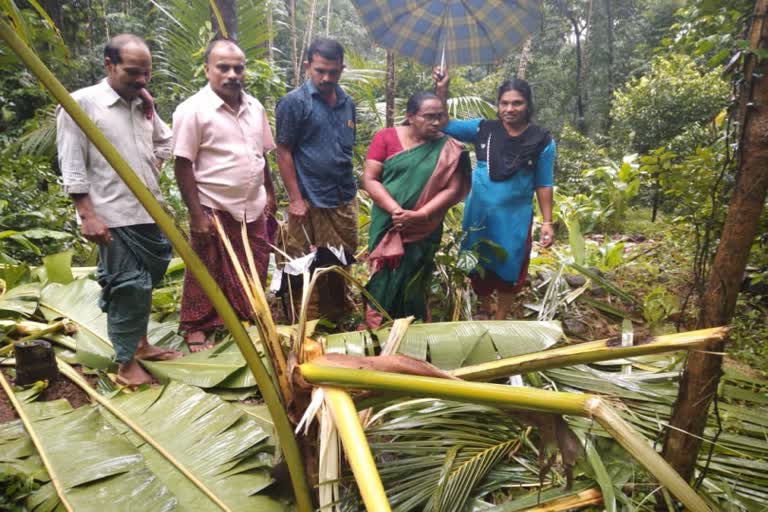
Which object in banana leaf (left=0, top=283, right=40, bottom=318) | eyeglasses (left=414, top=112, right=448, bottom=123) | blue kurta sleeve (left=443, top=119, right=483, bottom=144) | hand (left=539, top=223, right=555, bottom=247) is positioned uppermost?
eyeglasses (left=414, top=112, right=448, bottom=123)

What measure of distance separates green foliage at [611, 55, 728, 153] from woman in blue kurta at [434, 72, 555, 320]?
640 centimetres

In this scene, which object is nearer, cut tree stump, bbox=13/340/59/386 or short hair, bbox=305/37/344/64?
cut tree stump, bbox=13/340/59/386

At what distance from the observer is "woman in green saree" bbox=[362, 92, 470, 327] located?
271cm

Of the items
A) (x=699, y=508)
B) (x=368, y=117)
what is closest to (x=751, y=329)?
(x=699, y=508)

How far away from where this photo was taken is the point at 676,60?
829cm

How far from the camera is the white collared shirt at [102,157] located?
2088 millimetres

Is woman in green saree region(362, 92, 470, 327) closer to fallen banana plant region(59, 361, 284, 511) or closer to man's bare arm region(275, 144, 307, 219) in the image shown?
man's bare arm region(275, 144, 307, 219)

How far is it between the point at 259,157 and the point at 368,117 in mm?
5835

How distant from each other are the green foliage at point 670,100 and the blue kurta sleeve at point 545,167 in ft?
20.9

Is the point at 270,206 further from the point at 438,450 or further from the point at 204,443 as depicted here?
the point at 438,450

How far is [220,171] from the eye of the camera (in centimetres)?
262

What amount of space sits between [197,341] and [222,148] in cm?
105

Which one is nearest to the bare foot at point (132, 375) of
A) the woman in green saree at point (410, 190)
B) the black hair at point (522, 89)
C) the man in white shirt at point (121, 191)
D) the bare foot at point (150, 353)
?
the man in white shirt at point (121, 191)

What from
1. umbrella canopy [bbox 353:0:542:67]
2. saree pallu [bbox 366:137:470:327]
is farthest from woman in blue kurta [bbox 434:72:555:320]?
umbrella canopy [bbox 353:0:542:67]
